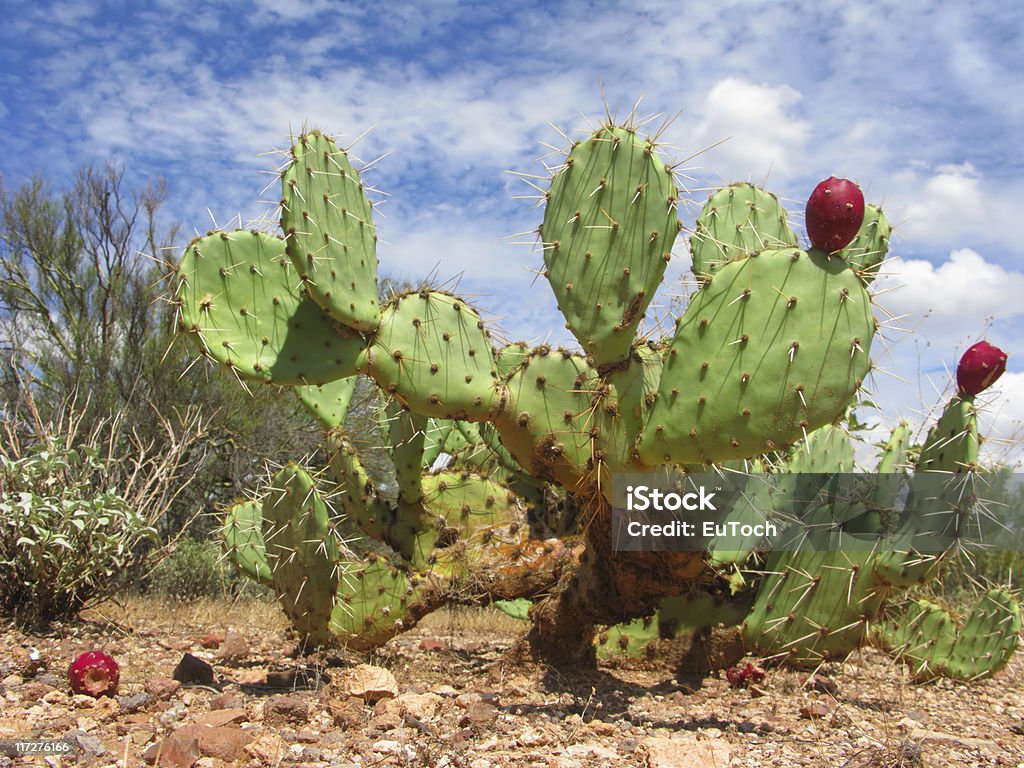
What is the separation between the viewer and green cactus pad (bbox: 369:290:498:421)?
313 centimetres

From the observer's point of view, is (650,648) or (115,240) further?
(115,240)

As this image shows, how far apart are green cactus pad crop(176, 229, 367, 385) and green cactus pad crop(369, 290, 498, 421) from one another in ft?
0.51

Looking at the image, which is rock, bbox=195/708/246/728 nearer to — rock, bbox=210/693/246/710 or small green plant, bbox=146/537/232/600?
rock, bbox=210/693/246/710

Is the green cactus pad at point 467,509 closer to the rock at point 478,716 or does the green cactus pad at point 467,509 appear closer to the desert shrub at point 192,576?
the rock at point 478,716

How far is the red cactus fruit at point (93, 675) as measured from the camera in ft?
9.59

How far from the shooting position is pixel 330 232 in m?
3.21

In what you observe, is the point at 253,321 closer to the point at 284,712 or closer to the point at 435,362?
the point at 435,362

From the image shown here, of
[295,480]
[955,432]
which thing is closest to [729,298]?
[955,432]

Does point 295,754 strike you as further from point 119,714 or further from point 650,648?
point 650,648

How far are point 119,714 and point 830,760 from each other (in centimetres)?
230

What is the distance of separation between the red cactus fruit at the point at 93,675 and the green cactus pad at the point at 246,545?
52.9 inches

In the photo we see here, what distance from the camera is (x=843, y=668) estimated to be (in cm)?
462

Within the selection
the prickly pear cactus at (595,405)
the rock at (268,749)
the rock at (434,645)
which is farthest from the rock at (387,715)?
the rock at (434,645)

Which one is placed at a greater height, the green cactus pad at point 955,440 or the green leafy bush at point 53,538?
the green cactus pad at point 955,440
